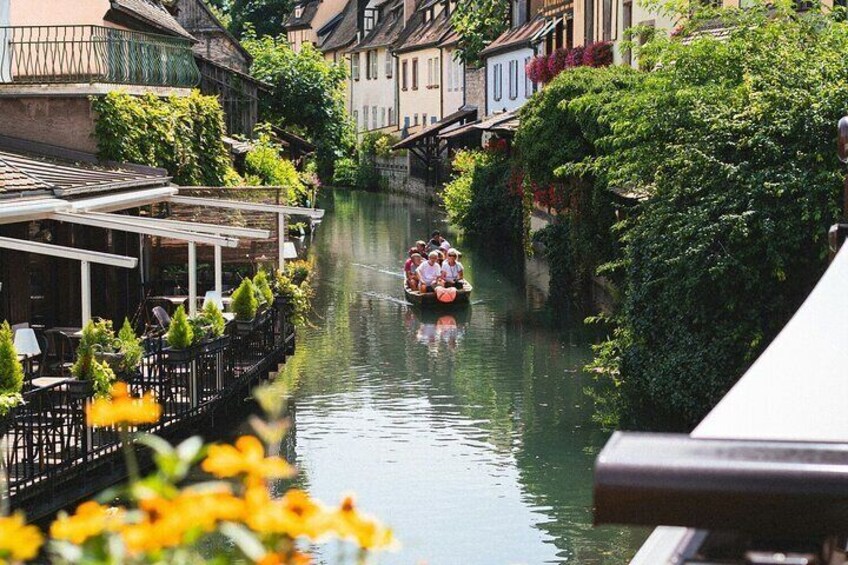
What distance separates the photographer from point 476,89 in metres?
60.6

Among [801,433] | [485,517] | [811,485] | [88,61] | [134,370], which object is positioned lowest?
[485,517]

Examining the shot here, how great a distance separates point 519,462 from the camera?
16.2m

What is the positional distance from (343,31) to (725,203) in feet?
234

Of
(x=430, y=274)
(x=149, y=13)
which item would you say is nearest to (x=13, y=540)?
(x=430, y=274)

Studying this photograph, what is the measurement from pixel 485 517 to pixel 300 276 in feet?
25.4

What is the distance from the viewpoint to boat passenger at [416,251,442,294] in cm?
2958

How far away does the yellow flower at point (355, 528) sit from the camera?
189 centimetres

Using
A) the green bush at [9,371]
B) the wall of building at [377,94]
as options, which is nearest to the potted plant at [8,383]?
the green bush at [9,371]

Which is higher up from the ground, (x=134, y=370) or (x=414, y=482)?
(x=134, y=370)

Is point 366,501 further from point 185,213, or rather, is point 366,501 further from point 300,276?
point 185,213

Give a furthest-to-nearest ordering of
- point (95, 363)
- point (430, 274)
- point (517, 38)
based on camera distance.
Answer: point (517, 38), point (430, 274), point (95, 363)

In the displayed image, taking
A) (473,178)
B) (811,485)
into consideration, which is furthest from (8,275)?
(473,178)

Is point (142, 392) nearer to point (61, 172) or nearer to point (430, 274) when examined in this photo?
point (61, 172)

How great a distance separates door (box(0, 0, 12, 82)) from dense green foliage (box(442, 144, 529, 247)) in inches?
779
